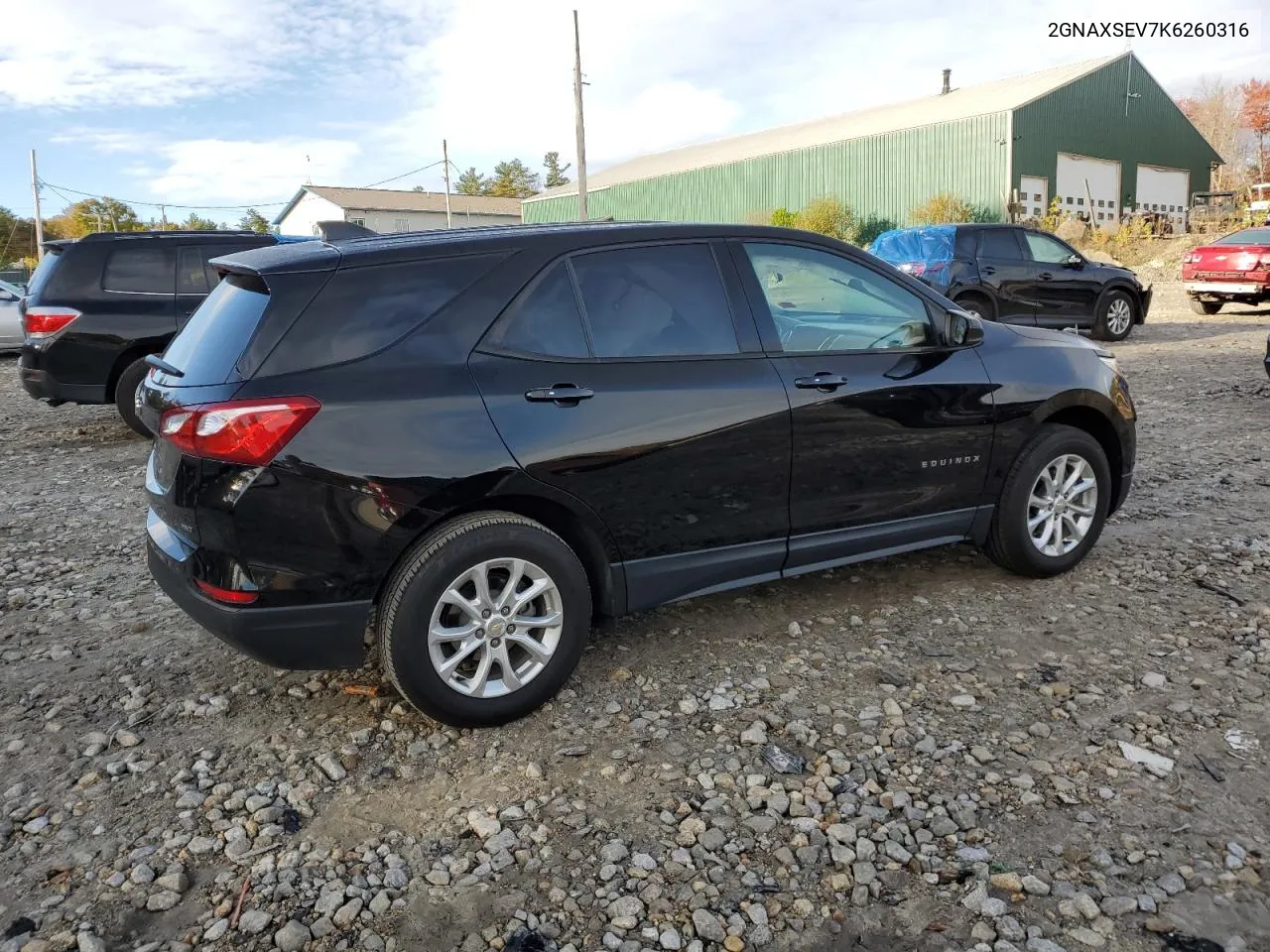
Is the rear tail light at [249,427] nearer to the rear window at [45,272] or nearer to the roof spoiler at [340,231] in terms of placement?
the roof spoiler at [340,231]

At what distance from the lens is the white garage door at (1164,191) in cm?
3681

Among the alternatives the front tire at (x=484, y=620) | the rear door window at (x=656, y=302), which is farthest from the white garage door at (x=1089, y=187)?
the front tire at (x=484, y=620)

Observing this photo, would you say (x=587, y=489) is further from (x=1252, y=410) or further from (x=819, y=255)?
(x=1252, y=410)

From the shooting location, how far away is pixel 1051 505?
4.61m

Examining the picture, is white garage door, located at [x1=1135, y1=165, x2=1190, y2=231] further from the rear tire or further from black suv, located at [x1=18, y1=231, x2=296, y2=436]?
the rear tire

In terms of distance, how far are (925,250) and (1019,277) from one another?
1.37m

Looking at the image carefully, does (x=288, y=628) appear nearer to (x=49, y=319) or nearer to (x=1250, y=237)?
(x=49, y=319)

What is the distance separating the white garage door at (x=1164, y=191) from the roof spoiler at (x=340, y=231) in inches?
1518

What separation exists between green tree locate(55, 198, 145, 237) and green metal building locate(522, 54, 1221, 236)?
183 feet

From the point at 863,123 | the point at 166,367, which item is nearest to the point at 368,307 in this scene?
the point at 166,367

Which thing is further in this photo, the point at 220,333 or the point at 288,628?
the point at 220,333

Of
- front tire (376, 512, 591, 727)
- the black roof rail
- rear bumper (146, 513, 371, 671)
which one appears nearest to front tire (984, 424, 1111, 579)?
front tire (376, 512, 591, 727)

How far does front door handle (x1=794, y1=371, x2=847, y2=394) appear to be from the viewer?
3893mm

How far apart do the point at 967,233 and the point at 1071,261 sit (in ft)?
5.97
